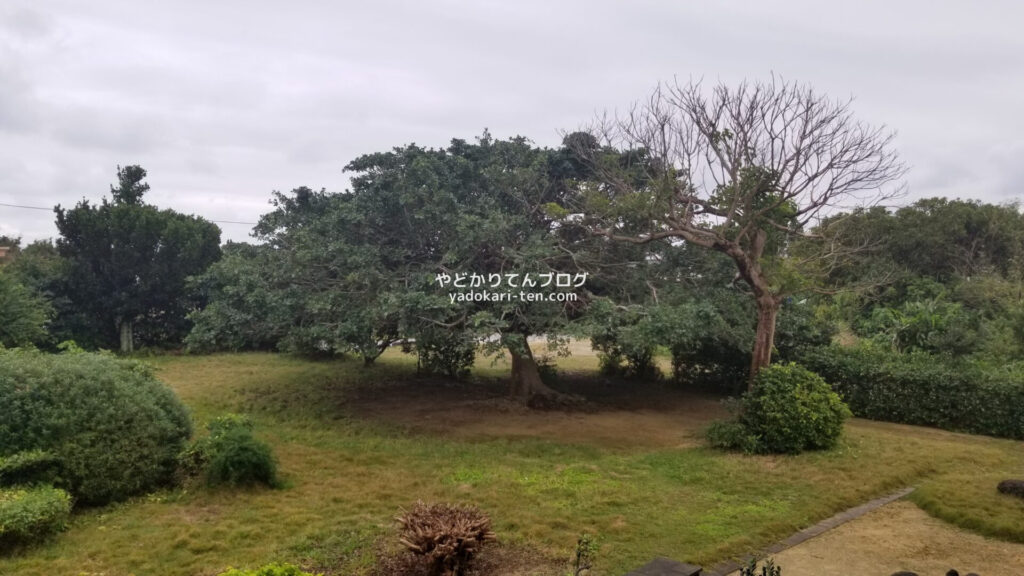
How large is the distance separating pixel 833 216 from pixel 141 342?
18.8m

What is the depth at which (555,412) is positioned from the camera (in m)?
11.7

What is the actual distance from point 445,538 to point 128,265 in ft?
56.8

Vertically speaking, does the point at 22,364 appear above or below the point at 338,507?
above

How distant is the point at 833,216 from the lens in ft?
37.8

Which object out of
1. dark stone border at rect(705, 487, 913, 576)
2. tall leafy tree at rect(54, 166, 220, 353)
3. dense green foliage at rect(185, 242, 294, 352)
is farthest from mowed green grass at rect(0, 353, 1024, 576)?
tall leafy tree at rect(54, 166, 220, 353)

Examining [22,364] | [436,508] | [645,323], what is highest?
[645,323]

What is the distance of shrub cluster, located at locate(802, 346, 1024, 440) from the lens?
10.2m

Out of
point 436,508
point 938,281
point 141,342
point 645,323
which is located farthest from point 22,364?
point 938,281

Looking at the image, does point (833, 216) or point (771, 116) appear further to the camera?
point (833, 216)

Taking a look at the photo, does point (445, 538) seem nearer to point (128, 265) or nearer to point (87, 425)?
point (87, 425)

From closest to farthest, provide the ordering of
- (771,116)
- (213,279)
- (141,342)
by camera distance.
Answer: (771,116), (213,279), (141,342)

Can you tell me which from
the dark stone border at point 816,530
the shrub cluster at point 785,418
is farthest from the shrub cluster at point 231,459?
the shrub cluster at point 785,418

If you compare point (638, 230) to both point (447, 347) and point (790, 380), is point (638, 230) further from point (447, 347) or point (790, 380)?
point (447, 347)

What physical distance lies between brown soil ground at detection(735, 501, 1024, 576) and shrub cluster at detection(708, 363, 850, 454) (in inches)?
83.7
